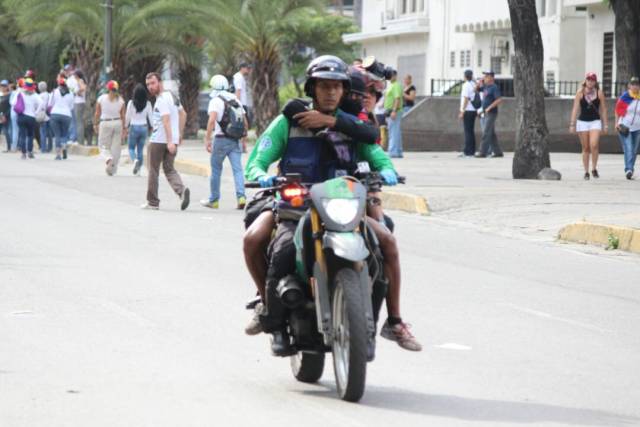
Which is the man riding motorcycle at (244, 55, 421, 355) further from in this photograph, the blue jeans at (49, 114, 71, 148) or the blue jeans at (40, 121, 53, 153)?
the blue jeans at (40, 121, 53, 153)

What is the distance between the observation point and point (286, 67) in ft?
226

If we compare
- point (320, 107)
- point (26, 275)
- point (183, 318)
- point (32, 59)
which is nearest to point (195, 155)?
point (32, 59)

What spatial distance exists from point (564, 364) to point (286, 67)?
198 ft

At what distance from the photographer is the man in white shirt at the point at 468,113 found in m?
33.2

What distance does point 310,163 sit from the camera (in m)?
7.96

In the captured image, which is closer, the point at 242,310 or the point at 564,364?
the point at 564,364

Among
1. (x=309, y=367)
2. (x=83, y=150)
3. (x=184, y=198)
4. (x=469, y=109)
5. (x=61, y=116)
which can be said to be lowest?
(x=309, y=367)

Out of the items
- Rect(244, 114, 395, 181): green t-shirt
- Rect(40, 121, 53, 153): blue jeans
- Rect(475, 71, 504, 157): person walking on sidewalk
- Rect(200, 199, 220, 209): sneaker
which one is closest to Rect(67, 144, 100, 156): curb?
Rect(40, 121, 53, 153): blue jeans

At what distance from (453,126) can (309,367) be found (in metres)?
28.5

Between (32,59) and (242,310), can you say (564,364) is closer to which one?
(242,310)

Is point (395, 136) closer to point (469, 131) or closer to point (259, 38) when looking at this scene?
point (469, 131)

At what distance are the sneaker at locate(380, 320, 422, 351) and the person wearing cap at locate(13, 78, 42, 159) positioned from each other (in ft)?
89.9

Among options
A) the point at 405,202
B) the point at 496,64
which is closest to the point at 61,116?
the point at 405,202

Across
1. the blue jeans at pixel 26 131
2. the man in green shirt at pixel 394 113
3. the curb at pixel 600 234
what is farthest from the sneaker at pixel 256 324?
the blue jeans at pixel 26 131
